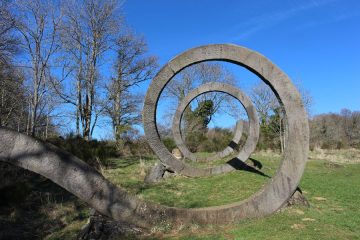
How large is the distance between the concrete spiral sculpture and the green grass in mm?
234

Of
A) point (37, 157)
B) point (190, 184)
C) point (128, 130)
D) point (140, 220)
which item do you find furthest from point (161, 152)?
point (128, 130)

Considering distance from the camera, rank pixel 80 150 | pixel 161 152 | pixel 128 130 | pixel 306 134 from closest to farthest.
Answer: pixel 306 134
pixel 161 152
pixel 80 150
pixel 128 130

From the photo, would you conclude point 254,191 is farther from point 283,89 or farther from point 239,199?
point 283,89

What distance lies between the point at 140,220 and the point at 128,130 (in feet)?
72.3

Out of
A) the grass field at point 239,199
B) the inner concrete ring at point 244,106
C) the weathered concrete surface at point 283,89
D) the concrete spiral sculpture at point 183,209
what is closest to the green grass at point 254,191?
the grass field at point 239,199

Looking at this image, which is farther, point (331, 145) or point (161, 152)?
point (331, 145)

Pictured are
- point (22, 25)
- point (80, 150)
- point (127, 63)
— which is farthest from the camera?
point (127, 63)

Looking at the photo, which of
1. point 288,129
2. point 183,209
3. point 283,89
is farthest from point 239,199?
point 283,89

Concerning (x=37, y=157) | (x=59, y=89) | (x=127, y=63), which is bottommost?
(x=37, y=157)

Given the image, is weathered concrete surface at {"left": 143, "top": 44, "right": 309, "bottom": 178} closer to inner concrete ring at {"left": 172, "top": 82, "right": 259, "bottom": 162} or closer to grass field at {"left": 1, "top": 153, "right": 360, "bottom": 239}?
grass field at {"left": 1, "top": 153, "right": 360, "bottom": 239}

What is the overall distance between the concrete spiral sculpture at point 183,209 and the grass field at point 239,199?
216 mm

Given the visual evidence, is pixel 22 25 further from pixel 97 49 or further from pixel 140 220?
pixel 140 220

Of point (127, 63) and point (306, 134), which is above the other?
point (127, 63)

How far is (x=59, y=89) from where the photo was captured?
28.3 metres
